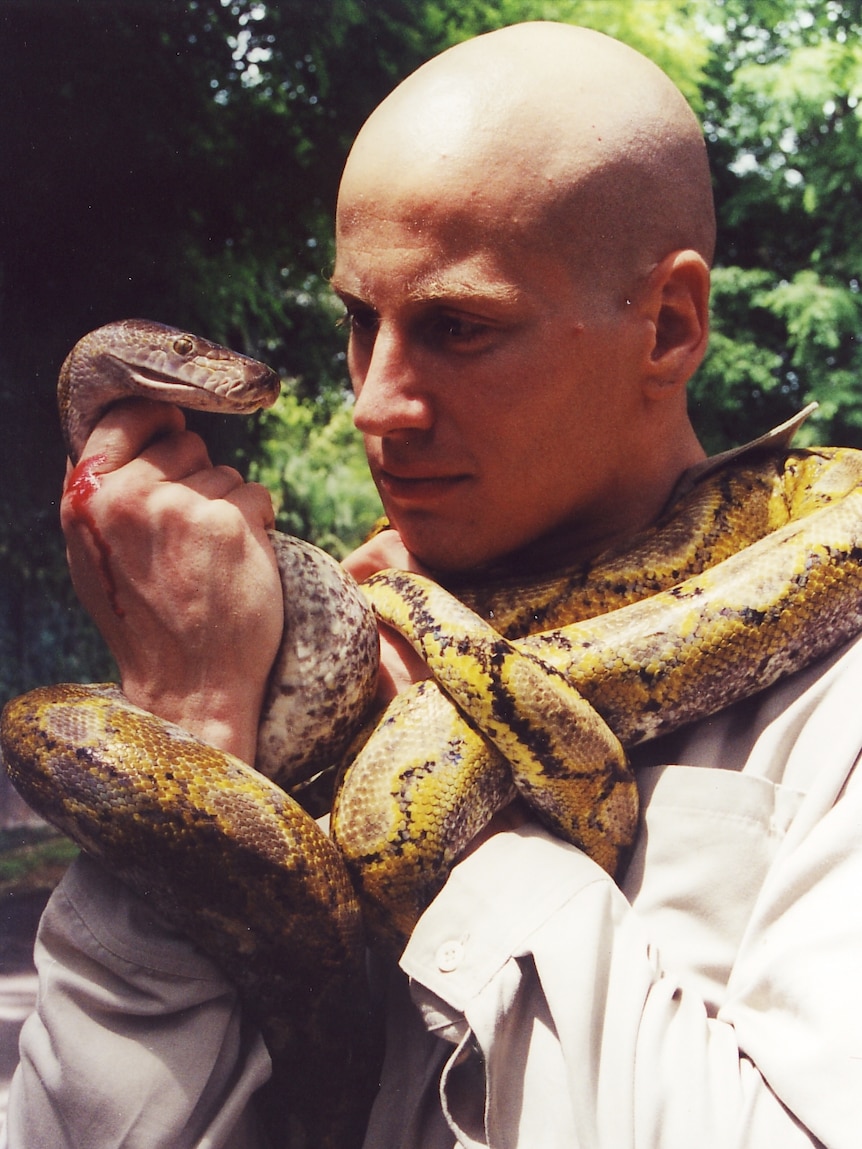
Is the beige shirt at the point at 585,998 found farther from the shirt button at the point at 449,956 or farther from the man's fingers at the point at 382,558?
the man's fingers at the point at 382,558

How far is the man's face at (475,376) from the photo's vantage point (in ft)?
4.87

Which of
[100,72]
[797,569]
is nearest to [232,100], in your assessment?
[100,72]

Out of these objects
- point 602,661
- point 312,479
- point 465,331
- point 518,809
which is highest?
point 465,331

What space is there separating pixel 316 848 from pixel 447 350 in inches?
30.9

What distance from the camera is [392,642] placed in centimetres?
A: 162

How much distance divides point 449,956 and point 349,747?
38cm

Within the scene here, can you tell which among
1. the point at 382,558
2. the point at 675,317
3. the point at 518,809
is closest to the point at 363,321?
the point at 382,558

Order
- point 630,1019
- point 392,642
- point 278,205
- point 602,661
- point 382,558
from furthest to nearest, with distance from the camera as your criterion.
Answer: point 278,205, point 382,558, point 392,642, point 602,661, point 630,1019

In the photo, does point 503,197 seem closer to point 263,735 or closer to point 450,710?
point 450,710

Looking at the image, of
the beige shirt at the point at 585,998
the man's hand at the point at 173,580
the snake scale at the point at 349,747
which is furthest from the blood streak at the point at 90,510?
the beige shirt at the point at 585,998

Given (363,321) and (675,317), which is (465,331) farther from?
(675,317)

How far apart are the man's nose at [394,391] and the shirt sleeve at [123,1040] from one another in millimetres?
782

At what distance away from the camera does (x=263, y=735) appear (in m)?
1.41

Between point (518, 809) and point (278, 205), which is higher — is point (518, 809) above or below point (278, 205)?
below
